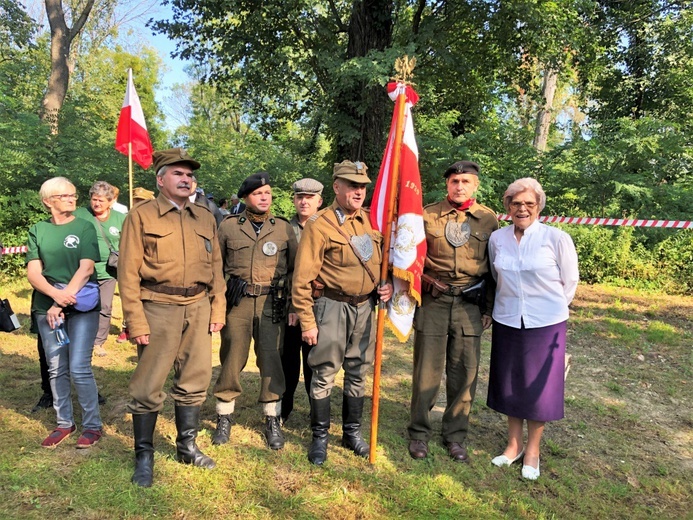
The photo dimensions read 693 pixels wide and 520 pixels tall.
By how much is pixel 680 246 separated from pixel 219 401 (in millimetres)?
10555

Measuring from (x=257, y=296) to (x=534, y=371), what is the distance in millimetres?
2091

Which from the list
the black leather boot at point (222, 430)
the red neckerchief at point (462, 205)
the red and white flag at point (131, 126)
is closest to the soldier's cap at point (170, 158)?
the red neckerchief at point (462, 205)

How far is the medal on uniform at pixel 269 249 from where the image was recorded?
370 centimetres

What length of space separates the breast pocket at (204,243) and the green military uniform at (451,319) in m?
1.57

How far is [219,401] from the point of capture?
3.83 m

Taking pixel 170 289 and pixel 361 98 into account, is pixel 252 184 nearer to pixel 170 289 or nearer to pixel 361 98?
pixel 170 289

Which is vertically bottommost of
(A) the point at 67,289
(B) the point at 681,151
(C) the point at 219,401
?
(C) the point at 219,401

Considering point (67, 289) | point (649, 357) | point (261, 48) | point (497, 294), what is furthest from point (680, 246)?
point (67, 289)

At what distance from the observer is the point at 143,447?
323 cm

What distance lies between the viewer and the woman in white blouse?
11.1 ft

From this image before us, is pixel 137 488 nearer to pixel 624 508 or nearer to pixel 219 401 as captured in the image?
pixel 219 401

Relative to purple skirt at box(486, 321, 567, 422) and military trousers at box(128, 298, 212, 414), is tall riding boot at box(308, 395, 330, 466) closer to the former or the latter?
military trousers at box(128, 298, 212, 414)

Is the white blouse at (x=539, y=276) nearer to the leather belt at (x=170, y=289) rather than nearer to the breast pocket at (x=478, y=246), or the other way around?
the breast pocket at (x=478, y=246)

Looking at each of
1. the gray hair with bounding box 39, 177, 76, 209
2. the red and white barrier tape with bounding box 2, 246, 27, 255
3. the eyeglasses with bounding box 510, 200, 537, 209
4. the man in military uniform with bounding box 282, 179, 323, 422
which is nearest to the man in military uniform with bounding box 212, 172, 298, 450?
the man in military uniform with bounding box 282, 179, 323, 422
